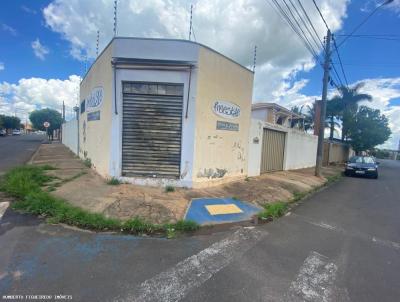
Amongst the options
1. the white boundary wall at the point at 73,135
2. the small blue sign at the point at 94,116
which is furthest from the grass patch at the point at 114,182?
the white boundary wall at the point at 73,135

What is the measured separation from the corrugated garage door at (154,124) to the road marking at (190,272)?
141 inches

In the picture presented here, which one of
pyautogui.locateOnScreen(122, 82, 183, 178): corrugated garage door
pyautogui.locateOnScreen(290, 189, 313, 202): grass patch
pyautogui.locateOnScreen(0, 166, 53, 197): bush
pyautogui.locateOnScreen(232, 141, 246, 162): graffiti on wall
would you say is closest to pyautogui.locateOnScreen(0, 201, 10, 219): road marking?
pyautogui.locateOnScreen(0, 166, 53, 197): bush

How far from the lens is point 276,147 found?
12.2 meters

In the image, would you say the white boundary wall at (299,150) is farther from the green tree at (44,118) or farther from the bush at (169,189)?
the green tree at (44,118)

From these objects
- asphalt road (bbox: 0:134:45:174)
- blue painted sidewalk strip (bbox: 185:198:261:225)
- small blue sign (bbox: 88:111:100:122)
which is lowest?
blue painted sidewalk strip (bbox: 185:198:261:225)

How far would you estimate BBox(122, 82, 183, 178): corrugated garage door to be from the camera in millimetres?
6875

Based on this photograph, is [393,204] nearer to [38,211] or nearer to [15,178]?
[38,211]

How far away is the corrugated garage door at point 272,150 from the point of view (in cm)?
1098

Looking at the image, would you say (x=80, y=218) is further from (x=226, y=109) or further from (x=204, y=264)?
(x=226, y=109)

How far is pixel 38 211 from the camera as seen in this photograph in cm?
460

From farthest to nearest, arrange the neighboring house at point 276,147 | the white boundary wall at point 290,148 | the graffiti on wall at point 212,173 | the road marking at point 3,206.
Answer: the neighboring house at point 276,147 < the white boundary wall at point 290,148 < the graffiti on wall at point 212,173 < the road marking at point 3,206

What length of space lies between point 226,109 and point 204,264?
18.9ft

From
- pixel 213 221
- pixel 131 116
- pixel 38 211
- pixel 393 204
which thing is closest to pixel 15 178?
pixel 38 211

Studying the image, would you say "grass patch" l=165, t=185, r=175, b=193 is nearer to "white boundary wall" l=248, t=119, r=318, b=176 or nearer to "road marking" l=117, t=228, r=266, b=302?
"road marking" l=117, t=228, r=266, b=302
